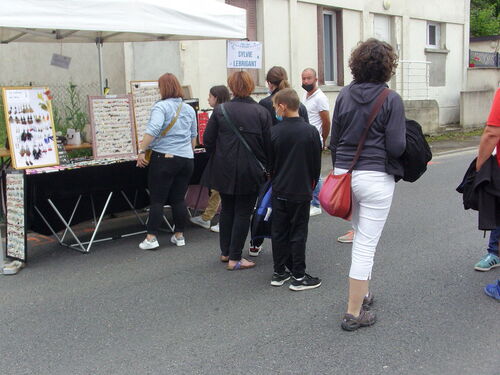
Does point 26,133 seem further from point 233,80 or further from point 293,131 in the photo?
point 293,131

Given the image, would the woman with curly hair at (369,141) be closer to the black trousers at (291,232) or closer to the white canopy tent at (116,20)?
the black trousers at (291,232)

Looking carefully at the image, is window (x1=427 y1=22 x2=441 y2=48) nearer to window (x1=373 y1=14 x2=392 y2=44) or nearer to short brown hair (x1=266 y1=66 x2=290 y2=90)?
window (x1=373 y1=14 x2=392 y2=44)

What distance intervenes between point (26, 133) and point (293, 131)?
114 inches

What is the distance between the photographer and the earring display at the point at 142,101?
7.05 m

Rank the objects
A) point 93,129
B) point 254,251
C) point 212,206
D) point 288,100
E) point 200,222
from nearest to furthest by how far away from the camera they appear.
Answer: point 288,100 → point 254,251 → point 93,129 → point 212,206 → point 200,222

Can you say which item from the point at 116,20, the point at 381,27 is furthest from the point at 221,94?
the point at 381,27

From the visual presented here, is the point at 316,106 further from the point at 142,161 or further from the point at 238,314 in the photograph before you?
the point at 238,314

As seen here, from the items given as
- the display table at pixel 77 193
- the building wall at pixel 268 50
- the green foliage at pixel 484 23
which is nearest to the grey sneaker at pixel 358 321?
the display table at pixel 77 193

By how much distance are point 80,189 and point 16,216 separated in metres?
0.70

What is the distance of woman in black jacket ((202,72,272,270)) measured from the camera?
509cm

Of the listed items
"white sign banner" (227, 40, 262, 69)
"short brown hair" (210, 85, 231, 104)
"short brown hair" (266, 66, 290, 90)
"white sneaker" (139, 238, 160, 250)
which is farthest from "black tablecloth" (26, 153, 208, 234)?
"white sign banner" (227, 40, 262, 69)

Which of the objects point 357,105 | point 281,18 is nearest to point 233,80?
point 357,105

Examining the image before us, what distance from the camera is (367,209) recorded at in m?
3.71

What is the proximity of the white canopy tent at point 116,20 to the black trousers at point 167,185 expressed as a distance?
1424mm
